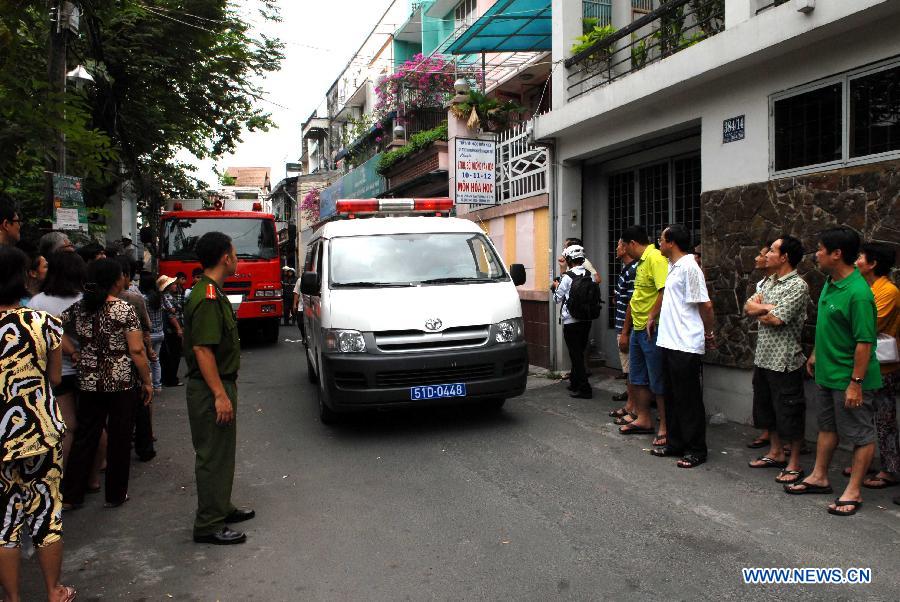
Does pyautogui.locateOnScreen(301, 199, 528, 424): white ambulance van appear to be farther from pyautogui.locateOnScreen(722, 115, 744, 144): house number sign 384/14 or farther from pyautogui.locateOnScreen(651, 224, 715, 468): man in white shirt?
pyautogui.locateOnScreen(722, 115, 744, 144): house number sign 384/14

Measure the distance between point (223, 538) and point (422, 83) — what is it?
16969mm

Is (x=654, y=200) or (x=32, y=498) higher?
(x=654, y=200)

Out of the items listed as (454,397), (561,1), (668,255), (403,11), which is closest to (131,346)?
(454,397)

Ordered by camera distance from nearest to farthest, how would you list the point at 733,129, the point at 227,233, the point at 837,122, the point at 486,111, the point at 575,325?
the point at 837,122 → the point at 733,129 → the point at 575,325 → the point at 486,111 → the point at 227,233

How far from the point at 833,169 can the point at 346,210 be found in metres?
5.67

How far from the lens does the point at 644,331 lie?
6629 mm

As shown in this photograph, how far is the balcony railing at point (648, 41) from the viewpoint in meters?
8.29

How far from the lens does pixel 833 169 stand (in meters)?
6.30

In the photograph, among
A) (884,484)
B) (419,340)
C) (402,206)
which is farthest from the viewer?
(402,206)

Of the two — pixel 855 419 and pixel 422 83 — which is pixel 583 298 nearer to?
pixel 855 419

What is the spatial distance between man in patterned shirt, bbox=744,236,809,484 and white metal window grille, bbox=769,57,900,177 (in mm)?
1464

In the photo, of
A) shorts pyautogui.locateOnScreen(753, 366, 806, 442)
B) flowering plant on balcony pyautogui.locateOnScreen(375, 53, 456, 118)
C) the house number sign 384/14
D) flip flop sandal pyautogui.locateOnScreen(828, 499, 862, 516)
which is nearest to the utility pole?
the house number sign 384/14

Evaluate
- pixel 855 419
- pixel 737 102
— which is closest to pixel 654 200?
pixel 737 102

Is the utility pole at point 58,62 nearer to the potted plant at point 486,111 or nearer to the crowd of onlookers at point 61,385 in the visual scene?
the crowd of onlookers at point 61,385
